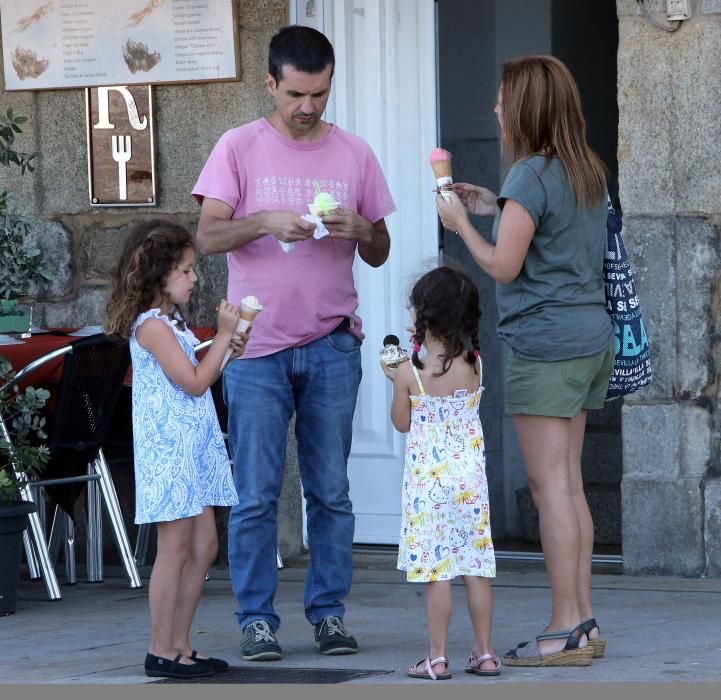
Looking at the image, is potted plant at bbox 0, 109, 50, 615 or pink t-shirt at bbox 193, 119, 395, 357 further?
potted plant at bbox 0, 109, 50, 615

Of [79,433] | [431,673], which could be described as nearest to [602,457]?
[79,433]

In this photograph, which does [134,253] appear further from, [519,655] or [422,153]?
[422,153]

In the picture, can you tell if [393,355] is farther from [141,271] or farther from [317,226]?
[141,271]

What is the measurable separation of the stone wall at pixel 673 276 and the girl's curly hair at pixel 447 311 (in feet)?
5.85

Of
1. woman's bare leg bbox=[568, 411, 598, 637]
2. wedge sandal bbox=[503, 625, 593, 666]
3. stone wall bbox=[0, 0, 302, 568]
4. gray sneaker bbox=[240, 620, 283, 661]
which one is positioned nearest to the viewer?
wedge sandal bbox=[503, 625, 593, 666]

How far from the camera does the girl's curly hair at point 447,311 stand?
4.18 m

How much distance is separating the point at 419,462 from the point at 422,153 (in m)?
2.57

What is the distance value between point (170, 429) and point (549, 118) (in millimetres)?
1322

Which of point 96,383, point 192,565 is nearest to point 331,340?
point 192,565

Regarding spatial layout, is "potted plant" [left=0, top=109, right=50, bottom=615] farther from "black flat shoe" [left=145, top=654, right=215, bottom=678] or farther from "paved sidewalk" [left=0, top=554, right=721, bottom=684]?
"black flat shoe" [left=145, top=654, right=215, bottom=678]

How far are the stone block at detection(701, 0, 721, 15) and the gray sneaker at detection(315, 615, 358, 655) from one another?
105 inches

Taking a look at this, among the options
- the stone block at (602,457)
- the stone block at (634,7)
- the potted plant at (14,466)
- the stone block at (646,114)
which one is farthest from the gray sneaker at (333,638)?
the stone block at (602,457)

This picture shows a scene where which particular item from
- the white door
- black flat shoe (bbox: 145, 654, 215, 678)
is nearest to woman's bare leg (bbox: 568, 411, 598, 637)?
black flat shoe (bbox: 145, 654, 215, 678)

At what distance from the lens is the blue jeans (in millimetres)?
4555
